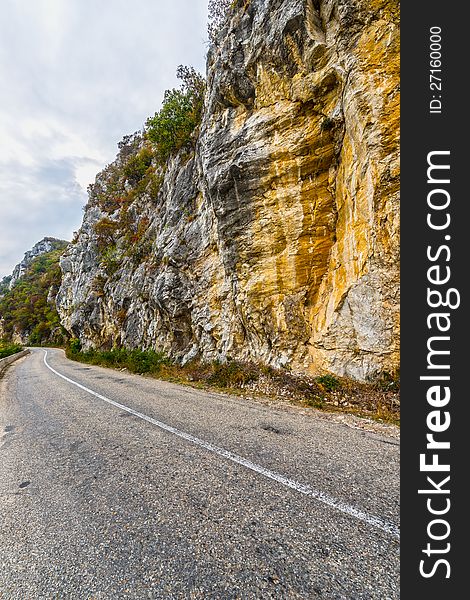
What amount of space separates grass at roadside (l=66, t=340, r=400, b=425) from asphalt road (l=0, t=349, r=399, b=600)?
104 cm

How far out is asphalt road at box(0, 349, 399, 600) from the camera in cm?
→ 152

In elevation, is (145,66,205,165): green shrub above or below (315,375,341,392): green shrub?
above

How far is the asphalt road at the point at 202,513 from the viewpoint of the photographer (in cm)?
152

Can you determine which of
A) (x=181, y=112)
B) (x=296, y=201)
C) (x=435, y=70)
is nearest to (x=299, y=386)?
(x=296, y=201)

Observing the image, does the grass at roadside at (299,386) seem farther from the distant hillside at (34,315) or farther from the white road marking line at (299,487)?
the distant hillside at (34,315)

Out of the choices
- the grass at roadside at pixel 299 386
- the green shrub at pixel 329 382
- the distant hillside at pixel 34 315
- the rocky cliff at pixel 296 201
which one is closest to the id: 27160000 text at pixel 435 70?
the rocky cliff at pixel 296 201

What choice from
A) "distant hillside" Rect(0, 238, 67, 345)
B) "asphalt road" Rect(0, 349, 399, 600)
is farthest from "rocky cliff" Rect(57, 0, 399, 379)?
"distant hillside" Rect(0, 238, 67, 345)

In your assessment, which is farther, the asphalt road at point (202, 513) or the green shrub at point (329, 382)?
the green shrub at point (329, 382)

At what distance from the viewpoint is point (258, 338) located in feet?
27.7

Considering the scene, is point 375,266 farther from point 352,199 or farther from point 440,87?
point 440,87

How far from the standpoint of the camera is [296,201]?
7.47 m

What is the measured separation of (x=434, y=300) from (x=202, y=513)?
2493 millimetres

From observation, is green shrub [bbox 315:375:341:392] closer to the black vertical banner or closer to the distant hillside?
the black vertical banner

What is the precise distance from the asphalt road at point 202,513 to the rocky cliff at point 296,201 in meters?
2.93
